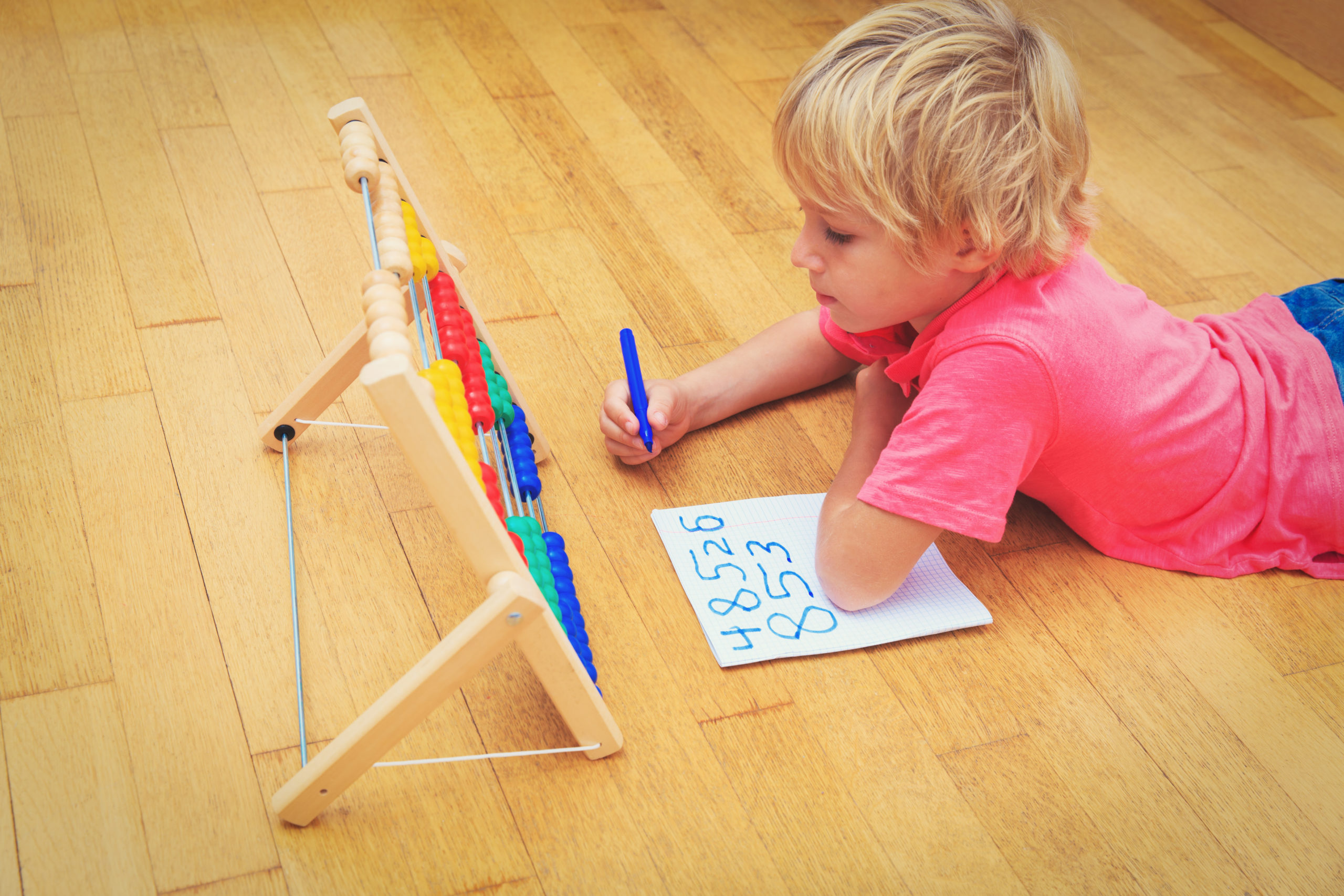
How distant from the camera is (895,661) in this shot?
0.89m

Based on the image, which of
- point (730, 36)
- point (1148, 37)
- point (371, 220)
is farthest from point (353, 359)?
point (1148, 37)

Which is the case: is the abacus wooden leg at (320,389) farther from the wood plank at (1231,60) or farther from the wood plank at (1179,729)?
the wood plank at (1231,60)

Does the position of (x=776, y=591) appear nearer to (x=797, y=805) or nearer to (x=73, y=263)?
(x=797, y=805)

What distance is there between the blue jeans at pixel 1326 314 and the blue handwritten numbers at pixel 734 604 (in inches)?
22.5

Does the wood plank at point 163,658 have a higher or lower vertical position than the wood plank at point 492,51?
lower

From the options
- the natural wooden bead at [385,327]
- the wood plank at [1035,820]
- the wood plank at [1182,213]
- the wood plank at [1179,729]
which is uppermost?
the natural wooden bead at [385,327]

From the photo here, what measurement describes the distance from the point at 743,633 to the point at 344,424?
0.41 m

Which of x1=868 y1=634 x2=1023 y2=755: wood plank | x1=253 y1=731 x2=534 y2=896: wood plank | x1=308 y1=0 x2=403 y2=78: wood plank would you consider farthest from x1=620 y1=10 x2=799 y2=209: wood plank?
x1=253 y1=731 x2=534 y2=896: wood plank

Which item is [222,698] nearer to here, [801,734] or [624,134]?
[801,734]

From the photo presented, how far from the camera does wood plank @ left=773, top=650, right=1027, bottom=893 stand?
76cm

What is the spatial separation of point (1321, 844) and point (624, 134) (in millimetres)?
1178

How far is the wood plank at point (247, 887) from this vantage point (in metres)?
0.67

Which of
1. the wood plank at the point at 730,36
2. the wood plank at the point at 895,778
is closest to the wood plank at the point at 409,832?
the wood plank at the point at 895,778

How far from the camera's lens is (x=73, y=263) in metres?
1.14
